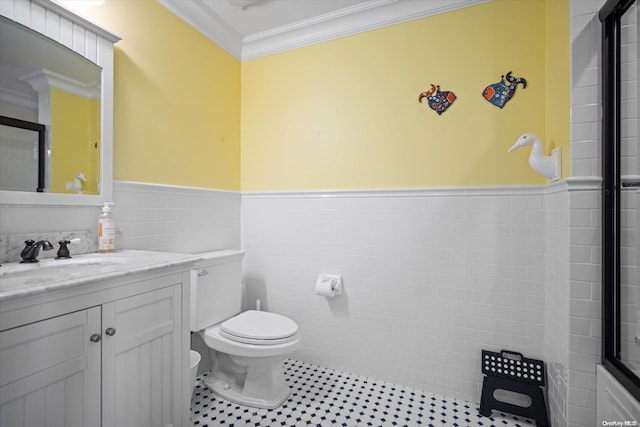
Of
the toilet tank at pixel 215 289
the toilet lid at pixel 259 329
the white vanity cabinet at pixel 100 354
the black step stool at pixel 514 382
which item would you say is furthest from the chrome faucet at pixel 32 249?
the black step stool at pixel 514 382

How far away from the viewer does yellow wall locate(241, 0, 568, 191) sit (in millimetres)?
1838

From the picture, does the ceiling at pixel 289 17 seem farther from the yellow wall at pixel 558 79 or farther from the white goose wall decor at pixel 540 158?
the white goose wall decor at pixel 540 158

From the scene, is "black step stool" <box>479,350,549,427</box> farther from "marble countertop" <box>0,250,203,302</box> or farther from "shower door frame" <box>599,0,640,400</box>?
"marble countertop" <box>0,250,203,302</box>

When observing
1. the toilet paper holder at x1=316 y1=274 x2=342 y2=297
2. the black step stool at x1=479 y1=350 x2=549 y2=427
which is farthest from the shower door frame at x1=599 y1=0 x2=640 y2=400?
the toilet paper holder at x1=316 y1=274 x2=342 y2=297

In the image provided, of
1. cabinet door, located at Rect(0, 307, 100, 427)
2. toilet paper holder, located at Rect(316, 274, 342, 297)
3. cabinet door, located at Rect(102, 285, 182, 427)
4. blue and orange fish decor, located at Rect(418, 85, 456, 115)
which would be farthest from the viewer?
toilet paper holder, located at Rect(316, 274, 342, 297)

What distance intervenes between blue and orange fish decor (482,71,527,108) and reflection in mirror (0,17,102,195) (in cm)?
219

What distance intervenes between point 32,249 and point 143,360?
0.65 meters

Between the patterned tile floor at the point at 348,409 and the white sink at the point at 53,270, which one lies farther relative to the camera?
the patterned tile floor at the point at 348,409

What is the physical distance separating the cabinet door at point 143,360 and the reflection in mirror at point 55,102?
734mm

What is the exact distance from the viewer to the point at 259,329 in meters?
1.83

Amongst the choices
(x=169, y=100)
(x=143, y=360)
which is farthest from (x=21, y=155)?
(x=143, y=360)

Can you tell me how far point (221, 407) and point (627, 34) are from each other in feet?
8.60

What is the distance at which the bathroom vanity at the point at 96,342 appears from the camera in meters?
0.89

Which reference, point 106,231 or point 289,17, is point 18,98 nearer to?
point 106,231
